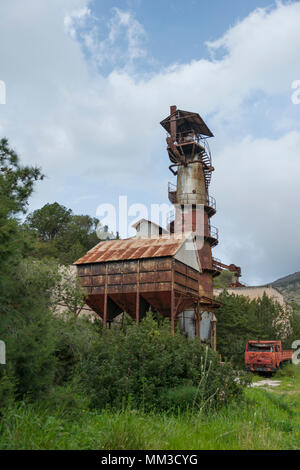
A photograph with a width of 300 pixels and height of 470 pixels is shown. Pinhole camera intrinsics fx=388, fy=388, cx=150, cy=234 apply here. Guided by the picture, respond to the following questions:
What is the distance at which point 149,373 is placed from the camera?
8.75 meters

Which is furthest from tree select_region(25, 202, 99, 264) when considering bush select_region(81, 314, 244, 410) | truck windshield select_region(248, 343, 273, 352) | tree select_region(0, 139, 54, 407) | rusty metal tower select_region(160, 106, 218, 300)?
tree select_region(0, 139, 54, 407)

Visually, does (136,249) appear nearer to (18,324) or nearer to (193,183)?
(193,183)

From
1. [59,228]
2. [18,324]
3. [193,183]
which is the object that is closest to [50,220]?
[59,228]

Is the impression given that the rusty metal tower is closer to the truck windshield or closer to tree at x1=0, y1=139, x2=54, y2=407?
the truck windshield

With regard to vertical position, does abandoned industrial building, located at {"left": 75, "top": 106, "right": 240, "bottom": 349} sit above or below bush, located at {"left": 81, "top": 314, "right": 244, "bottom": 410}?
above

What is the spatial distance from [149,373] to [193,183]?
2703 centimetres

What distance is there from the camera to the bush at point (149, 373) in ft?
27.2

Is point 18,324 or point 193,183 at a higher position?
point 193,183

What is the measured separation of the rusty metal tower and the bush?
22275mm

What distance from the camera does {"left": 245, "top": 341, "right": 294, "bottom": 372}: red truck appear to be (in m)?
23.6
